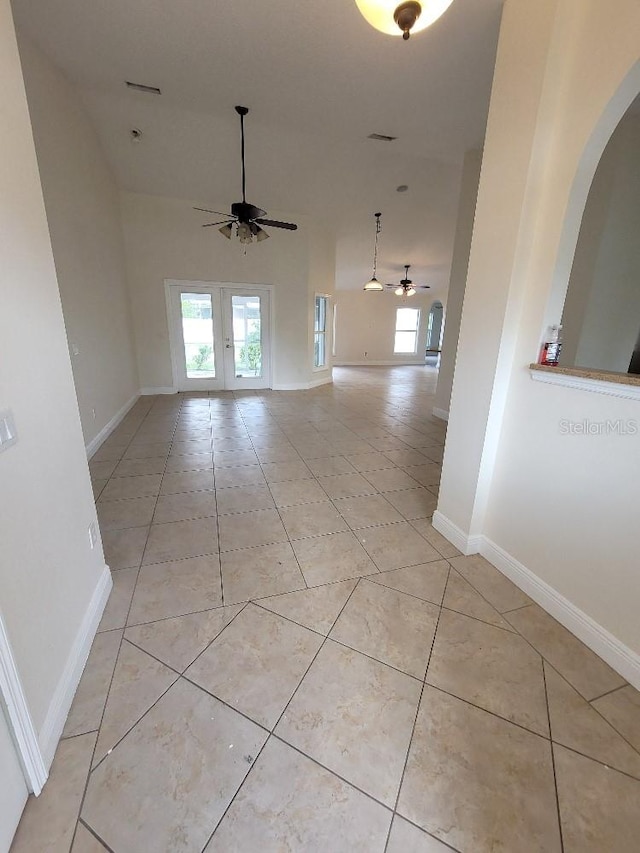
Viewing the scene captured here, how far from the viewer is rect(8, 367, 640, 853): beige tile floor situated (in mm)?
972

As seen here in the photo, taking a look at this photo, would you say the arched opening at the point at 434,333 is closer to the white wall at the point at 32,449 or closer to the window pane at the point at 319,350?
the window pane at the point at 319,350

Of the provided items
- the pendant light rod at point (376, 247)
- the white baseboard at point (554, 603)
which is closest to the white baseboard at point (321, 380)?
the pendant light rod at point (376, 247)

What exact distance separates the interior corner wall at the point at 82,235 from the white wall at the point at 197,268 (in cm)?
53

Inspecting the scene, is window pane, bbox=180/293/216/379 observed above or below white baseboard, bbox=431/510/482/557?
above

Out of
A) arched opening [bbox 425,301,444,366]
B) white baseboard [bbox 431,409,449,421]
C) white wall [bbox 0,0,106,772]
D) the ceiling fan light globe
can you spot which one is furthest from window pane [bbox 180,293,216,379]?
arched opening [bbox 425,301,444,366]

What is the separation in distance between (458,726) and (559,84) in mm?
2576

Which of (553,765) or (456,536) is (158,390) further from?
(553,765)

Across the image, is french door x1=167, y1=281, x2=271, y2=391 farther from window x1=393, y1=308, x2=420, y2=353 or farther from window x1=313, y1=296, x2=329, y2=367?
window x1=393, y1=308, x2=420, y2=353

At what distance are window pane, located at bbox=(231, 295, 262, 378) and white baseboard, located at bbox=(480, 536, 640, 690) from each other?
5.66 meters

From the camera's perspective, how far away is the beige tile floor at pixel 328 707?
97 centimetres

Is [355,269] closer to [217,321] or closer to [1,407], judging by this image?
[217,321]

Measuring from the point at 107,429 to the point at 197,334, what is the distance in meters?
2.93

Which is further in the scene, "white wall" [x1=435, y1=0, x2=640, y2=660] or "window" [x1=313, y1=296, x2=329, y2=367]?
"window" [x1=313, y1=296, x2=329, y2=367]

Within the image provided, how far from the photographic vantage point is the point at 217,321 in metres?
6.48
